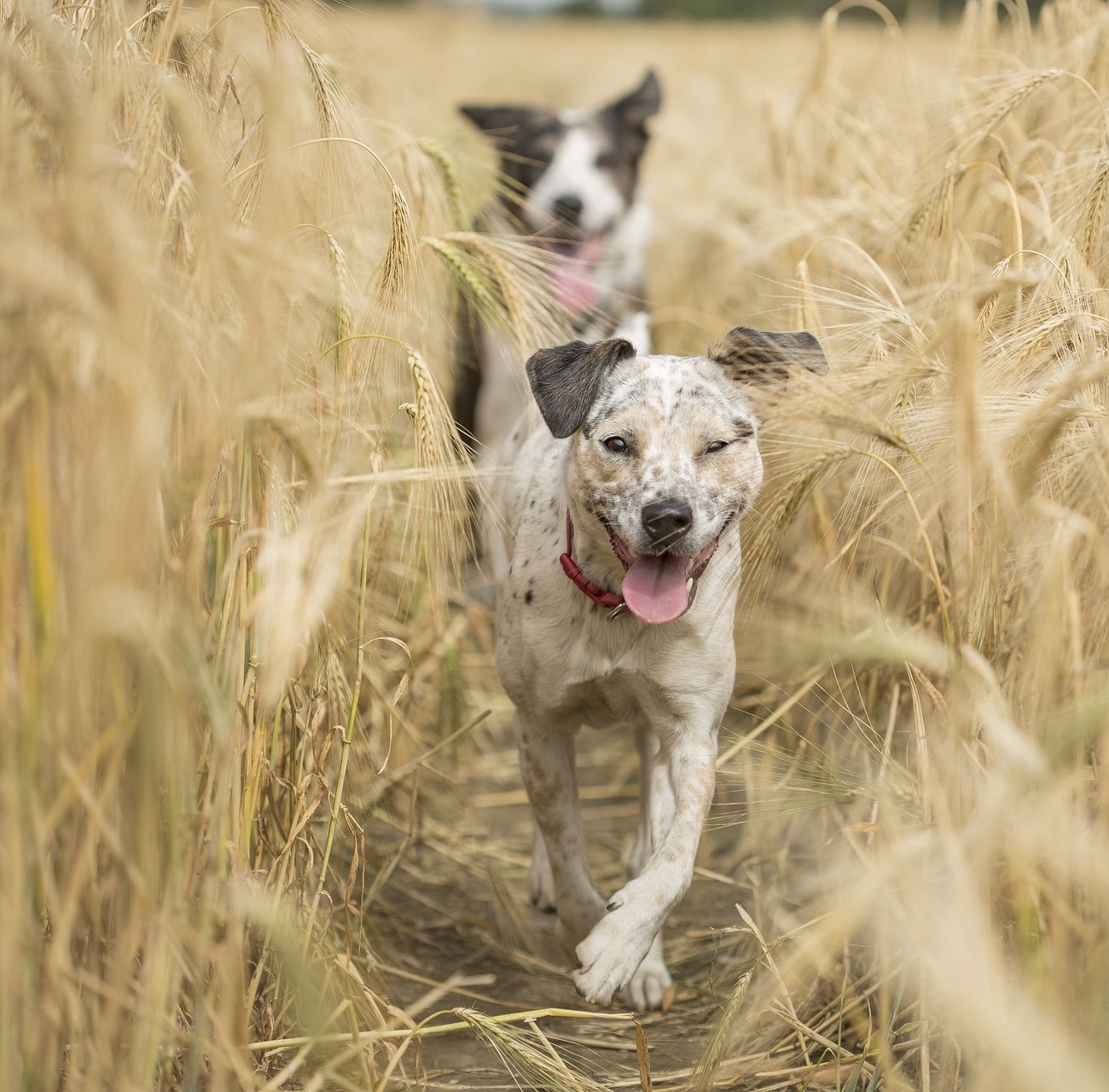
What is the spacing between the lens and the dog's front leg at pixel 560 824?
350 cm

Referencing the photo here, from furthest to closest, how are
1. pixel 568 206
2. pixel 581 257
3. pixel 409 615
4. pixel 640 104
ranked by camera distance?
pixel 640 104
pixel 581 257
pixel 568 206
pixel 409 615

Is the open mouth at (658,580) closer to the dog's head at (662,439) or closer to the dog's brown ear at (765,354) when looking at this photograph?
the dog's head at (662,439)

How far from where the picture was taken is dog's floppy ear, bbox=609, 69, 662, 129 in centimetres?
689

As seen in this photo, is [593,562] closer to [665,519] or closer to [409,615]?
[665,519]

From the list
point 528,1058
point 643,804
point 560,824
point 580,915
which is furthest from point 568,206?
point 528,1058

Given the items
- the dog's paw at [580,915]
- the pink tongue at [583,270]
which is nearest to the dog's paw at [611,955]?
the dog's paw at [580,915]

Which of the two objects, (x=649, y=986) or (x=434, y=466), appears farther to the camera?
(x=649, y=986)

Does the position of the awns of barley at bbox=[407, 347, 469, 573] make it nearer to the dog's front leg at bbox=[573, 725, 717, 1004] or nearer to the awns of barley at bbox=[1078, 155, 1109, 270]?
the dog's front leg at bbox=[573, 725, 717, 1004]

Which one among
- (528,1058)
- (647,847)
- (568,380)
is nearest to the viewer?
(528,1058)

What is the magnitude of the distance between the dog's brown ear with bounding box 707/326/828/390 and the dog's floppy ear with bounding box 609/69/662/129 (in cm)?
385

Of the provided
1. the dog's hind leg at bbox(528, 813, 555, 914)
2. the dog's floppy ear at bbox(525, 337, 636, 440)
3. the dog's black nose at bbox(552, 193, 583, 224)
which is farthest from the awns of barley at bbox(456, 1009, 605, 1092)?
the dog's black nose at bbox(552, 193, 583, 224)

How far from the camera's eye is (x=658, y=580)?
10.3 ft

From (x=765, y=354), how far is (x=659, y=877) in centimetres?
156

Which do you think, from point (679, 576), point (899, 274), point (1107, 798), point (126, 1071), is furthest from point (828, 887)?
point (899, 274)
